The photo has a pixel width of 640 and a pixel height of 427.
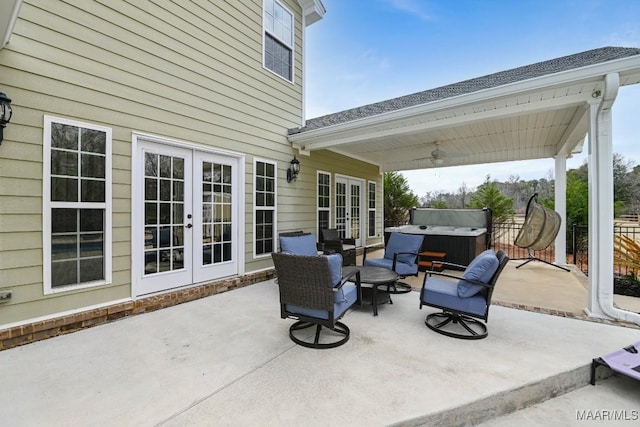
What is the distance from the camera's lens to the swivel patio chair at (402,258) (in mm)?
4547

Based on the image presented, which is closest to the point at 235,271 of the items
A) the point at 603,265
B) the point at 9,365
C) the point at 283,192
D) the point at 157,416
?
the point at 283,192

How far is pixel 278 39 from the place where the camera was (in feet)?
19.3

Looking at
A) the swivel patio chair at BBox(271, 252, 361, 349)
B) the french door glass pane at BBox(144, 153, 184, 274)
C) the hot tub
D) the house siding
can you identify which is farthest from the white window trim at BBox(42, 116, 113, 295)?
the hot tub

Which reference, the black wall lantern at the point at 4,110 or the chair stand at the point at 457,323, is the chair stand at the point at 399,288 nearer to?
the chair stand at the point at 457,323

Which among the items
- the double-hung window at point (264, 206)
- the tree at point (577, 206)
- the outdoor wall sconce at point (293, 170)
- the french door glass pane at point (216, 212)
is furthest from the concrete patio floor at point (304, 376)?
the tree at point (577, 206)

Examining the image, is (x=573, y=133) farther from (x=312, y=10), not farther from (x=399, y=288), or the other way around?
(x=312, y=10)

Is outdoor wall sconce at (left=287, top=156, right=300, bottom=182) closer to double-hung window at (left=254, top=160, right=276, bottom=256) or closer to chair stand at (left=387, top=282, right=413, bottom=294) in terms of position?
double-hung window at (left=254, top=160, right=276, bottom=256)

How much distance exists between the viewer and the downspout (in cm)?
331

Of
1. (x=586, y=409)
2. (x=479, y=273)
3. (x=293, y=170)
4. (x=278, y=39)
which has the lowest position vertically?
(x=586, y=409)

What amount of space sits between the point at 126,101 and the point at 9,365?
9.64ft

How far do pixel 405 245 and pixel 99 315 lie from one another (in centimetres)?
439

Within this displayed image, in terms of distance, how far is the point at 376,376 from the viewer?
2.24m

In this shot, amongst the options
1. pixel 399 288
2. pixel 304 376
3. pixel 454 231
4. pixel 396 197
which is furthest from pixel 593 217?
pixel 396 197

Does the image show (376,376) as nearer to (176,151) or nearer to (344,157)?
(176,151)
